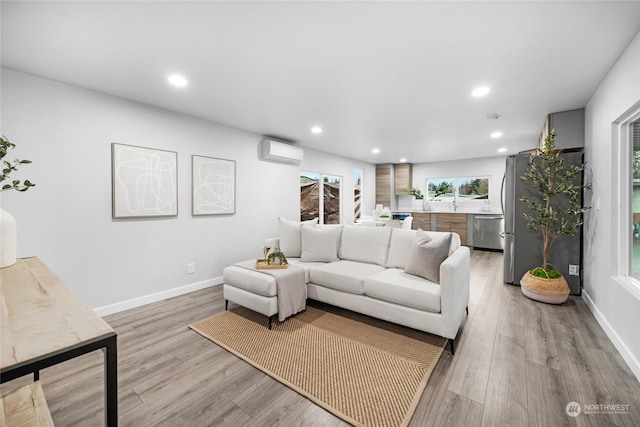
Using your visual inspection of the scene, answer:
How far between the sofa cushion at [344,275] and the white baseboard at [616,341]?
6.30 ft

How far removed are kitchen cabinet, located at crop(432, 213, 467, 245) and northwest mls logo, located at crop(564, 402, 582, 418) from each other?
540cm

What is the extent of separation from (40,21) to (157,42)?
0.66 m

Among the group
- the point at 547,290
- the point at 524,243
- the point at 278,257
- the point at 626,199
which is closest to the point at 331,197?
the point at 278,257

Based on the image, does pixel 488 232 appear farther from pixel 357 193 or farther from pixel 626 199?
pixel 626 199

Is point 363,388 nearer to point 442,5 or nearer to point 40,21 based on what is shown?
point 442,5

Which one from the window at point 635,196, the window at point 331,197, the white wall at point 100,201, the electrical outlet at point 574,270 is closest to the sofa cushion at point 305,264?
the white wall at point 100,201

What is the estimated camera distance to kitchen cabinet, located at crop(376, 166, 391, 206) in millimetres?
7898

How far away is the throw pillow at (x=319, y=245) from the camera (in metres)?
3.39

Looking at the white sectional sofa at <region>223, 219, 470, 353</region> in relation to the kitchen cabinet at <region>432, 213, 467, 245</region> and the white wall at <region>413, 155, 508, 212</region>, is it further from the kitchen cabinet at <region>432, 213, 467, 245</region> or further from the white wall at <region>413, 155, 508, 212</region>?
the white wall at <region>413, 155, 508, 212</region>

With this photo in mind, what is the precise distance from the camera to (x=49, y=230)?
258cm

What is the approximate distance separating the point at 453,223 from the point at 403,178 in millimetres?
1871

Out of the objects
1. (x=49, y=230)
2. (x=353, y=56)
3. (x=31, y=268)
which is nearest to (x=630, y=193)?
(x=353, y=56)

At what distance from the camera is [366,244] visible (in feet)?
11.1

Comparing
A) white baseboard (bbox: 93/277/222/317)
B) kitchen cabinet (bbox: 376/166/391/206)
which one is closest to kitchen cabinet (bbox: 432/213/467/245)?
kitchen cabinet (bbox: 376/166/391/206)
